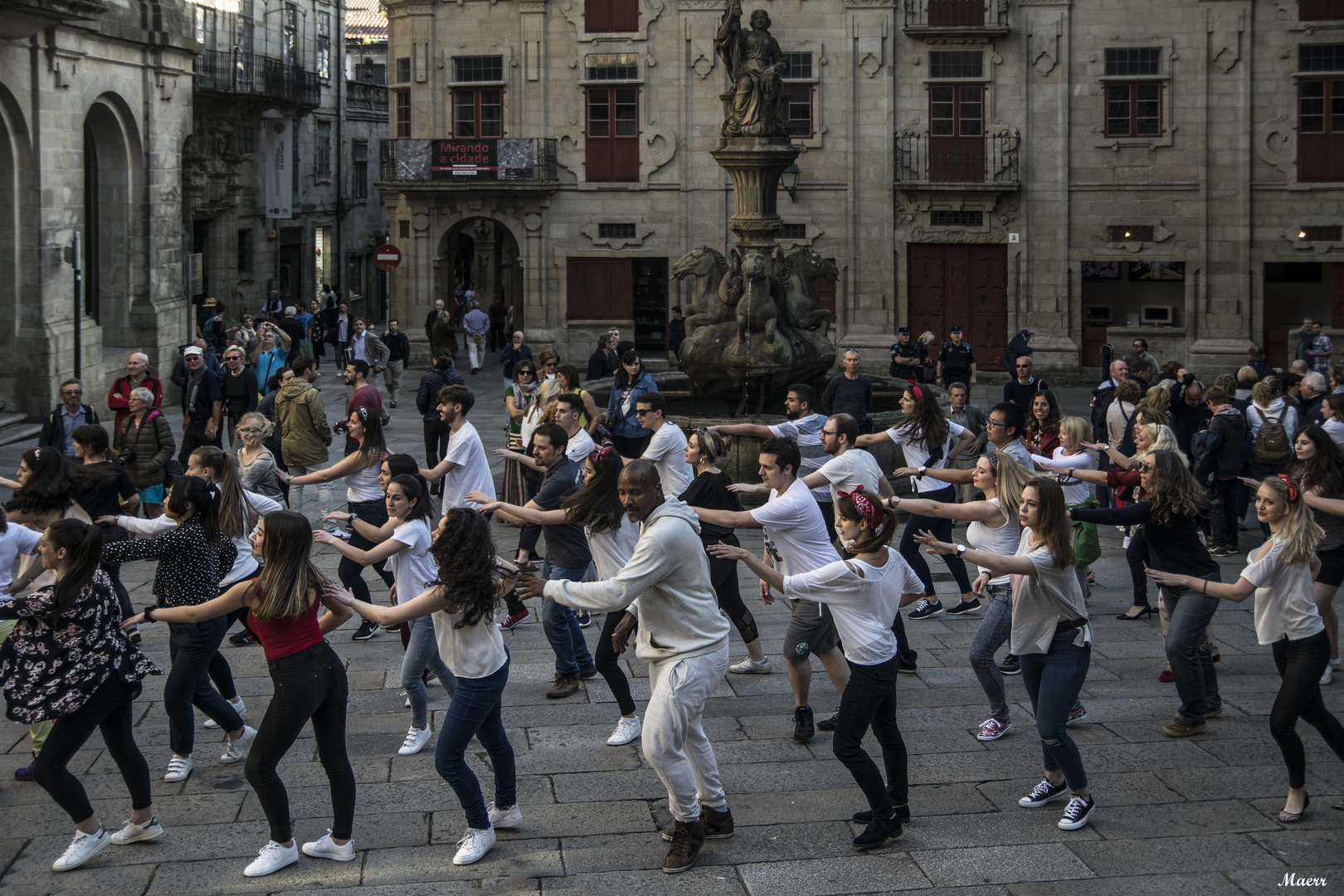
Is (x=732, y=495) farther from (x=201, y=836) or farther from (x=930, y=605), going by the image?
(x=201, y=836)

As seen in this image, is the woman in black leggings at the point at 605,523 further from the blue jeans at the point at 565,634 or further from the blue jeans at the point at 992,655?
the blue jeans at the point at 992,655

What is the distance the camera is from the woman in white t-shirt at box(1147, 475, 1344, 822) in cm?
755

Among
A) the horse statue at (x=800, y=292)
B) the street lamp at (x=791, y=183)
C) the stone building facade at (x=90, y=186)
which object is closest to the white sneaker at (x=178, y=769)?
the horse statue at (x=800, y=292)

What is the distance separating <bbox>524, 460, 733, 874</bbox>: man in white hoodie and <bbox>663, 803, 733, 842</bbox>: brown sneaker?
0.73ft

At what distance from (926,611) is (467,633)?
18.7 ft

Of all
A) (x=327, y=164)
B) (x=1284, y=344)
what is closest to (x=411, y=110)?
(x=327, y=164)

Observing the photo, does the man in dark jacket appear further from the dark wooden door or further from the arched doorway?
the arched doorway

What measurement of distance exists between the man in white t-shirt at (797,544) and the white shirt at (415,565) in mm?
1604

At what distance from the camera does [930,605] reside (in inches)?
471

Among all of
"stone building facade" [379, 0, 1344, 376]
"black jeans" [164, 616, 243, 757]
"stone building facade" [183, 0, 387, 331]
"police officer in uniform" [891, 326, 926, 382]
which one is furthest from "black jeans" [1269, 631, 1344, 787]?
"stone building facade" [183, 0, 387, 331]

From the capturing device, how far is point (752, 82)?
690 inches

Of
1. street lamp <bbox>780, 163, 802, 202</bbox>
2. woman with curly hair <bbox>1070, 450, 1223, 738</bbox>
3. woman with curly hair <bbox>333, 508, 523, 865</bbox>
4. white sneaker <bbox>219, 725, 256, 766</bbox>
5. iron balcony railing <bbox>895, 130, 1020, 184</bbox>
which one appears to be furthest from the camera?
iron balcony railing <bbox>895, 130, 1020, 184</bbox>

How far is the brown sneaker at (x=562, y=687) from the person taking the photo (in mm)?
9688

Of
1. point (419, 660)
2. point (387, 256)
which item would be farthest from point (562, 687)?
point (387, 256)
